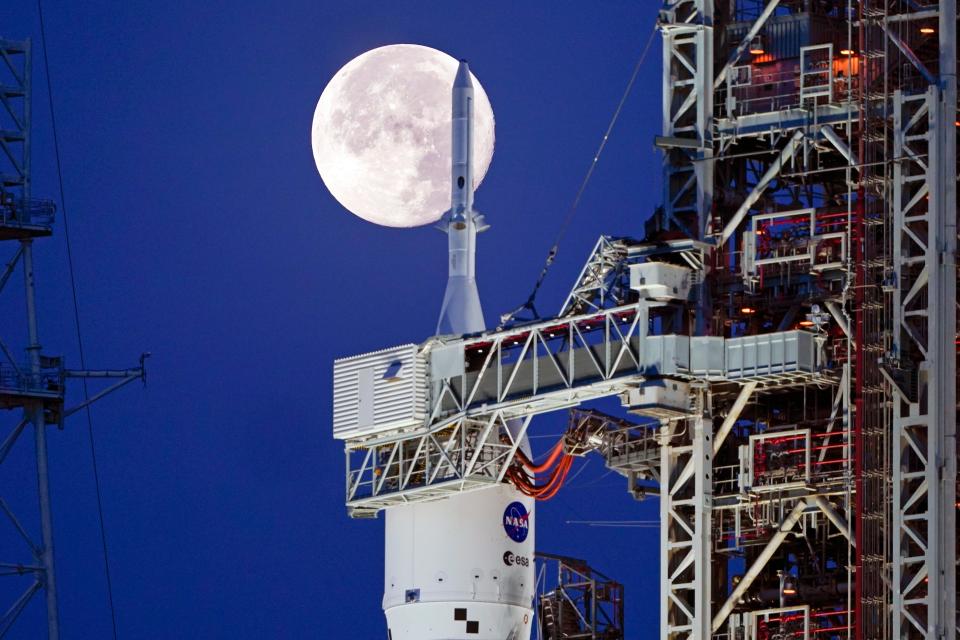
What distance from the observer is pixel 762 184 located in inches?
3661

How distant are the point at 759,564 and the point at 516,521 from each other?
9.78 meters

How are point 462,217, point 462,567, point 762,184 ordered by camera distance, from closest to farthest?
1. point 762,184
2. point 462,567
3. point 462,217

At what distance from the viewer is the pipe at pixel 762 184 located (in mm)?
92562

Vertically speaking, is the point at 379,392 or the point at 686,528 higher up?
the point at 379,392

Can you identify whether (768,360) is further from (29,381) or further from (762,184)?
(29,381)

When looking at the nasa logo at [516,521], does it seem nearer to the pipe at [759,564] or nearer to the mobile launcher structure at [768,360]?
the mobile launcher structure at [768,360]

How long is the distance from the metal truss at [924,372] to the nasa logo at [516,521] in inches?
585

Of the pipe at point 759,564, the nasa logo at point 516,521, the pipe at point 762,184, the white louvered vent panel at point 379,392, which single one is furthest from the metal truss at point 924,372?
the white louvered vent panel at point 379,392

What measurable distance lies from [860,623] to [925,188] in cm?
1151

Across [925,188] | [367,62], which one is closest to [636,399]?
[925,188]

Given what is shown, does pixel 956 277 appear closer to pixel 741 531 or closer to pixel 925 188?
pixel 925 188

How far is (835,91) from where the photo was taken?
91.9 metres

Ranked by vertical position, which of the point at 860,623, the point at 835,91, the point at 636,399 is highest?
the point at 835,91

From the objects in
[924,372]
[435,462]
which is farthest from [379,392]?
[924,372]
